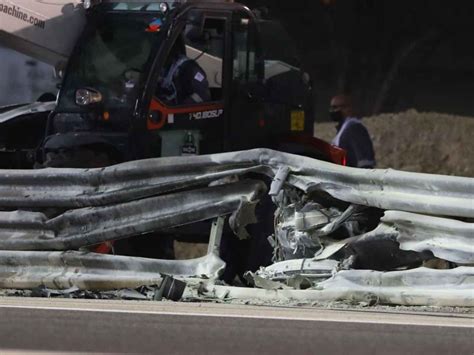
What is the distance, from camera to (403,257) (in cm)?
549

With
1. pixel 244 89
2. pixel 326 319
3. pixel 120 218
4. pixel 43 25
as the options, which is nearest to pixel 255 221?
pixel 120 218

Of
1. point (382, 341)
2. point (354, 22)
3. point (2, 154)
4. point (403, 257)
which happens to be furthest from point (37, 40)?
point (354, 22)

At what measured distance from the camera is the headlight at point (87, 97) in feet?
26.1

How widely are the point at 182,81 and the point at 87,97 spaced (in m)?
0.83

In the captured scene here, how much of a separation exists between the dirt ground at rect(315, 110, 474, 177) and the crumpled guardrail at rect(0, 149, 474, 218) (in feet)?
26.9

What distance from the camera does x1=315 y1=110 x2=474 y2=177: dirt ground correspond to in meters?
13.7

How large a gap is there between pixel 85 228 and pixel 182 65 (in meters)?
2.50

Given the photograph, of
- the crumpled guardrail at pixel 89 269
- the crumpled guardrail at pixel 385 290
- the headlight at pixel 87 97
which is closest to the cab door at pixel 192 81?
the headlight at pixel 87 97

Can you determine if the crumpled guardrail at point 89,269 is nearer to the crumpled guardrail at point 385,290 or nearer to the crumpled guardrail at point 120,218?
the crumpled guardrail at point 120,218

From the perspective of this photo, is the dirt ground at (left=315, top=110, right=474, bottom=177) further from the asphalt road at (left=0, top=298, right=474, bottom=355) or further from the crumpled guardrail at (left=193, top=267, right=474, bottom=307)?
the asphalt road at (left=0, top=298, right=474, bottom=355)

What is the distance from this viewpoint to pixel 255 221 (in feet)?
19.1

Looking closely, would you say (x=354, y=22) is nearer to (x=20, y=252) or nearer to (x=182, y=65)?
(x=182, y=65)

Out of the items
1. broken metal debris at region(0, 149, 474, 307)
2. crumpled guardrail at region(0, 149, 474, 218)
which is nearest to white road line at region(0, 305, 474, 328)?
broken metal debris at region(0, 149, 474, 307)

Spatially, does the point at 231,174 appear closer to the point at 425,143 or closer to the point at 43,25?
the point at 43,25
